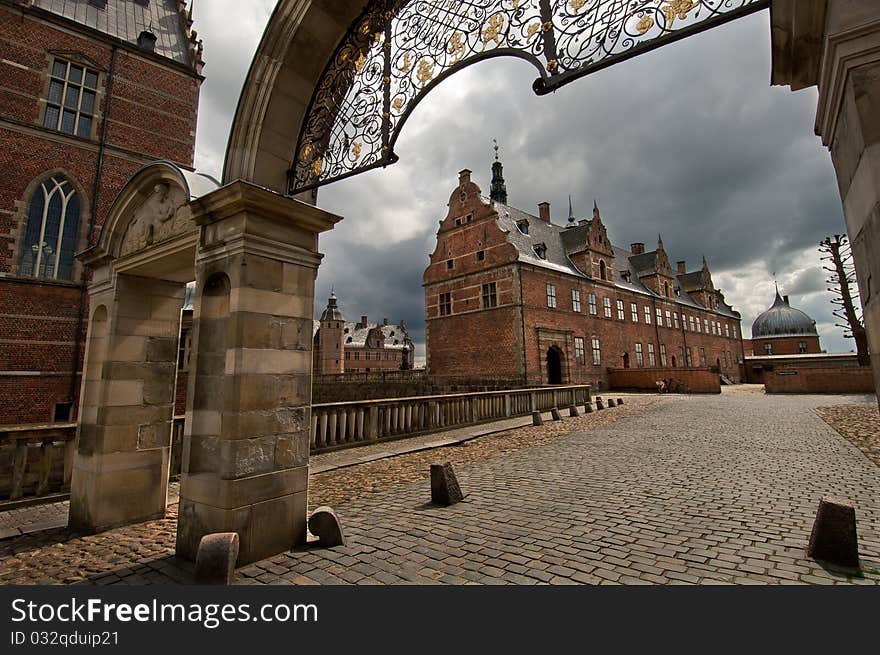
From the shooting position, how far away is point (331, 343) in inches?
2852

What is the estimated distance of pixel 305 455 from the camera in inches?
160

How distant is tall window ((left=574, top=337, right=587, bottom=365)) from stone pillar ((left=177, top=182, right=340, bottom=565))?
27.2 metres

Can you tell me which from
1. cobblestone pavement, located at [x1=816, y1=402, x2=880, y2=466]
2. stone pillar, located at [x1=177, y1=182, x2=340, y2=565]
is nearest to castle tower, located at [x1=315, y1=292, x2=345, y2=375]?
cobblestone pavement, located at [x1=816, y1=402, x2=880, y2=466]

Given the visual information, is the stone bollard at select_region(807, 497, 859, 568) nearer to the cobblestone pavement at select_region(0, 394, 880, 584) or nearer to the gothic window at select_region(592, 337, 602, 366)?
the cobblestone pavement at select_region(0, 394, 880, 584)

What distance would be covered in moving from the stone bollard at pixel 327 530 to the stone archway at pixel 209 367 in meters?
0.16

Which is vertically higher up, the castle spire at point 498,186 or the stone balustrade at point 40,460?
the castle spire at point 498,186

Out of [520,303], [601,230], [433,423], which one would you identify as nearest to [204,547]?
[433,423]

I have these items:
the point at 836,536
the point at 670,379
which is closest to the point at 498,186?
the point at 670,379

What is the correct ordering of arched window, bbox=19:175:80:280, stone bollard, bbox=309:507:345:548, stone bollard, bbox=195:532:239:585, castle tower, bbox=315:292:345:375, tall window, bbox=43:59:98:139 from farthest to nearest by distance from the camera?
castle tower, bbox=315:292:345:375, tall window, bbox=43:59:98:139, arched window, bbox=19:175:80:280, stone bollard, bbox=309:507:345:548, stone bollard, bbox=195:532:239:585

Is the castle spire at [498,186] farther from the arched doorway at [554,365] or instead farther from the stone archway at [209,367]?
the stone archway at [209,367]

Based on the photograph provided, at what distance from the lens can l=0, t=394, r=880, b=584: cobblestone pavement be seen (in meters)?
3.18

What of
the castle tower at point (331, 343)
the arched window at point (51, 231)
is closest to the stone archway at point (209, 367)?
the arched window at point (51, 231)

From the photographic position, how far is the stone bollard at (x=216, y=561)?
9.77 feet

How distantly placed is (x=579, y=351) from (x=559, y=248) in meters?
8.91
